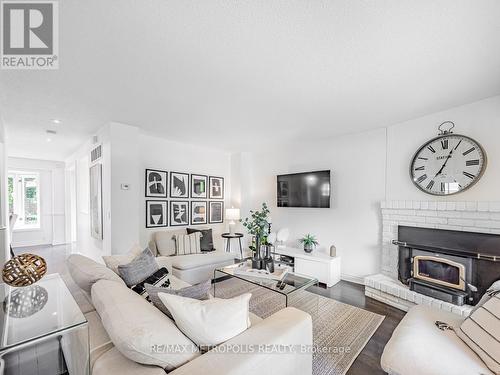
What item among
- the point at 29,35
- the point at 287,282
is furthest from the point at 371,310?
the point at 29,35

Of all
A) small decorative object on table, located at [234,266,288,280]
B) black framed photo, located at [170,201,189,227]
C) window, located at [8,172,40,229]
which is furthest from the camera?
window, located at [8,172,40,229]

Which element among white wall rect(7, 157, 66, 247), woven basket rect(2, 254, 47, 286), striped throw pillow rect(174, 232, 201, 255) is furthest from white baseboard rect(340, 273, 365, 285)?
white wall rect(7, 157, 66, 247)

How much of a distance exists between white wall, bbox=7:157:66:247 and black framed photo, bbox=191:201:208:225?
4624 millimetres

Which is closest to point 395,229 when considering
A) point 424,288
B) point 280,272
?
point 424,288

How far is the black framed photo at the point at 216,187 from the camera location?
4961 millimetres

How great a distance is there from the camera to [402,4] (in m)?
1.27

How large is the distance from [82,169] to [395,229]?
6278mm

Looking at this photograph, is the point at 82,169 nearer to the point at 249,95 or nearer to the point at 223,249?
the point at 223,249

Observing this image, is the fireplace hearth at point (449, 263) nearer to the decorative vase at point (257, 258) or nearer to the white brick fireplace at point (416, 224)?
the white brick fireplace at point (416, 224)

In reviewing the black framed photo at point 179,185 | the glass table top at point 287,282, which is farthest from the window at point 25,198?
the glass table top at point 287,282

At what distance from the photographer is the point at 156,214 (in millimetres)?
4039

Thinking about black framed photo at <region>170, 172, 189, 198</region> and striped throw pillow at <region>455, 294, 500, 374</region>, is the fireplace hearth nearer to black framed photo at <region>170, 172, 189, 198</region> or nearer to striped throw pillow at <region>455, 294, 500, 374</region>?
striped throw pillow at <region>455, 294, 500, 374</region>

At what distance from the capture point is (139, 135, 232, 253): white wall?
392cm

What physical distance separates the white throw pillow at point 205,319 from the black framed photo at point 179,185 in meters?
3.36
